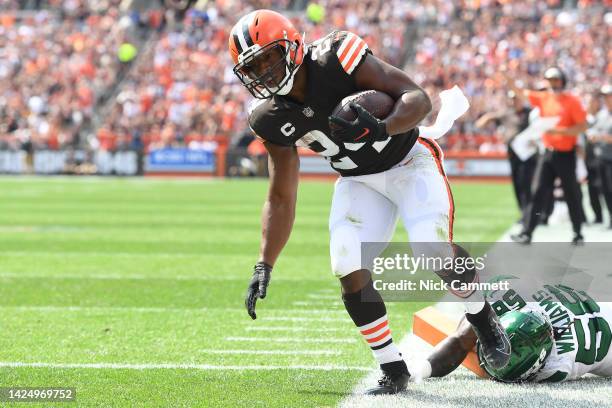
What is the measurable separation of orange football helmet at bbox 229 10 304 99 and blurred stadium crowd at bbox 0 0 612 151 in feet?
59.5

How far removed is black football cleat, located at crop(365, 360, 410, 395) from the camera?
14.3ft

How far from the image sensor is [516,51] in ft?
77.7

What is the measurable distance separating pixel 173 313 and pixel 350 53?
289 cm

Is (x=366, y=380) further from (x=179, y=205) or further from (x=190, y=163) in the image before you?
(x=190, y=163)

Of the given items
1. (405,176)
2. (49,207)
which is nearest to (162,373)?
(405,176)

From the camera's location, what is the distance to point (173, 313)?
6.64 meters

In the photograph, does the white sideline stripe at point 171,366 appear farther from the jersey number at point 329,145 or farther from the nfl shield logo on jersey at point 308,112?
the nfl shield logo on jersey at point 308,112

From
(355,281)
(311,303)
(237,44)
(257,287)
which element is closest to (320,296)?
(311,303)

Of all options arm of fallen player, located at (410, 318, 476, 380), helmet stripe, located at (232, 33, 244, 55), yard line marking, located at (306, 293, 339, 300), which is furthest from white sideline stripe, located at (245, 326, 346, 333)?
helmet stripe, located at (232, 33, 244, 55)

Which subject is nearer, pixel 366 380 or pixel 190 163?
pixel 366 380

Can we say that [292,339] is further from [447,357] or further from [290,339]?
[447,357]

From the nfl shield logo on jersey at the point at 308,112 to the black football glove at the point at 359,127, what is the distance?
46cm

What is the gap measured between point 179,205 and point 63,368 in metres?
→ 11.5

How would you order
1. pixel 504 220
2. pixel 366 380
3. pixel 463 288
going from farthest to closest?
pixel 504 220 < pixel 366 380 < pixel 463 288
